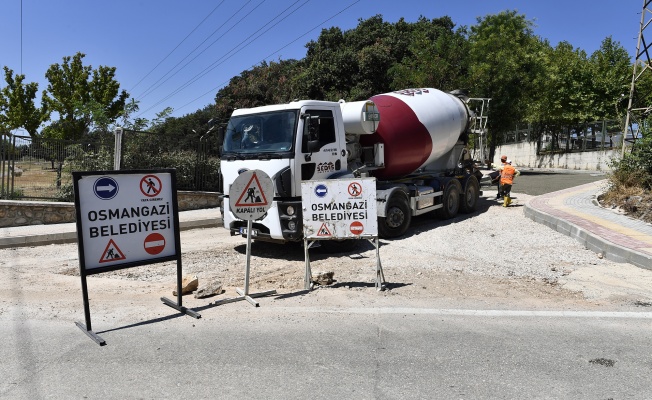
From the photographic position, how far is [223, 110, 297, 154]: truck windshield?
9.41 meters

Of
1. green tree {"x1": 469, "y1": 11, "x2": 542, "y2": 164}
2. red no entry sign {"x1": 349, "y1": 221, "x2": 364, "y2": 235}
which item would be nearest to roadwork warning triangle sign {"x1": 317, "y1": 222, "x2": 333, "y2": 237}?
red no entry sign {"x1": 349, "y1": 221, "x2": 364, "y2": 235}

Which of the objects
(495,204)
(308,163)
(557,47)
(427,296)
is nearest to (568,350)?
(427,296)

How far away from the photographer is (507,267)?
8.84 m

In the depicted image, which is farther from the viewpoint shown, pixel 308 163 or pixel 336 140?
pixel 336 140

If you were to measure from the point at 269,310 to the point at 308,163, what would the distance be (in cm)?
394

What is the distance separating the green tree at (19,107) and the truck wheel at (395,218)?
26723mm

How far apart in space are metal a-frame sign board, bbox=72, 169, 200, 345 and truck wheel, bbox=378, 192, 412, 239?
19.7 ft

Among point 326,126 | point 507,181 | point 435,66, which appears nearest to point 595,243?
point 326,126

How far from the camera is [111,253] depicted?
18.1 feet

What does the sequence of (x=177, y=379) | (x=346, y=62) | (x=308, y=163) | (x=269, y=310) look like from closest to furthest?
(x=177, y=379) → (x=269, y=310) → (x=308, y=163) → (x=346, y=62)

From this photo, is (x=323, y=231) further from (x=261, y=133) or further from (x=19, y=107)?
(x=19, y=107)

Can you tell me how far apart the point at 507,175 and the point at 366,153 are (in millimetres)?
6324

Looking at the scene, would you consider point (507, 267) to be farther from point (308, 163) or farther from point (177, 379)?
point (177, 379)

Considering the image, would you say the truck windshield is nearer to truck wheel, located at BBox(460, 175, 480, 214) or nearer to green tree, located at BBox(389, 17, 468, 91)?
truck wheel, located at BBox(460, 175, 480, 214)
